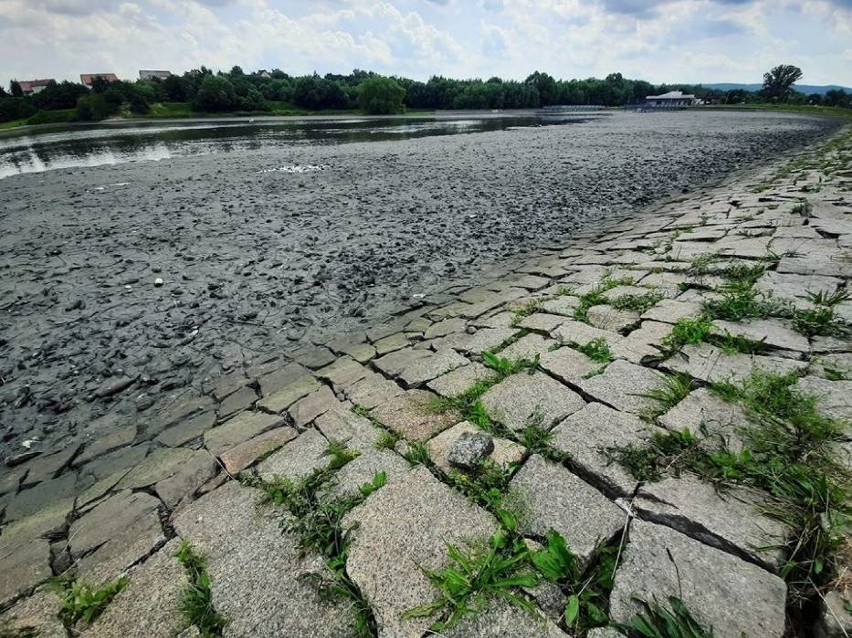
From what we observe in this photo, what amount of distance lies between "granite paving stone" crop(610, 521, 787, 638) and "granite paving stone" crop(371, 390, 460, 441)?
1.43m

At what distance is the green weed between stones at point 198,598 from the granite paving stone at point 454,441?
137 cm

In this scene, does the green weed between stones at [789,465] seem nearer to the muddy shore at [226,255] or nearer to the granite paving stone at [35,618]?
the granite paving stone at [35,618]

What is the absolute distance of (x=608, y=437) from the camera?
2498 mm

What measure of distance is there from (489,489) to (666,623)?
3.19 ft

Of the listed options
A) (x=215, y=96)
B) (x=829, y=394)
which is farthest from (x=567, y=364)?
(x=215, y=96)

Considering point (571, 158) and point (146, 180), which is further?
point (571, 158)

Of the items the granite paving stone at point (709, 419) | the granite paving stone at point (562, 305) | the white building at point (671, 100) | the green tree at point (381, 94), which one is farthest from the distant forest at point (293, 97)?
the granite paving stone at point (709, 419)

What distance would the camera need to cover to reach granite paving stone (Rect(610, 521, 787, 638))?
149 cm

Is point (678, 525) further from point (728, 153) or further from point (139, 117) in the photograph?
point (139, 117)

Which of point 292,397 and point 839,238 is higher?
point 839,238

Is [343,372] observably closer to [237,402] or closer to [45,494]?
[237,402]

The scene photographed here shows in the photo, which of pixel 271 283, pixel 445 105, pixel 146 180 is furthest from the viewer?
pixel 445 105

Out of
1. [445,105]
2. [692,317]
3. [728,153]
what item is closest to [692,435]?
[692,317]

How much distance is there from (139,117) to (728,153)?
9216 cm
